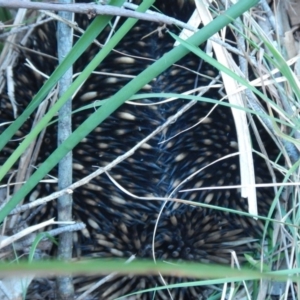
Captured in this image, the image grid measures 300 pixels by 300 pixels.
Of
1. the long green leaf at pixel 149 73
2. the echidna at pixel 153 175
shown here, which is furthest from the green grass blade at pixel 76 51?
the echidna at pixel 153 175

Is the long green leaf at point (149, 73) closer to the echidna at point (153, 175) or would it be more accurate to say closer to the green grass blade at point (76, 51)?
the green grass blade at point (76, 51)

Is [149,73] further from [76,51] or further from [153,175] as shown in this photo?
→ [153,175]

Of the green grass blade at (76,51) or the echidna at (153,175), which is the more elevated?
the green grass blade at (76,51)

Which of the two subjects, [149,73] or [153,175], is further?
[153,175]

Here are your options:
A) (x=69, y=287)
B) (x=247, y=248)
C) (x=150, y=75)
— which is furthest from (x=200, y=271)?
(x=247, y=248)

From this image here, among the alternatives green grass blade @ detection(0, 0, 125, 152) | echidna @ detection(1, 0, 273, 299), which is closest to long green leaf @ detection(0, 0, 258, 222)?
green grass blade @ detection(0, 0, 125, 152)

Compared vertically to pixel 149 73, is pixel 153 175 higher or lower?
lower

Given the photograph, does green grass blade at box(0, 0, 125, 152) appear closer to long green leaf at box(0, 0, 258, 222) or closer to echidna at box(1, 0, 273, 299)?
long green leaf at box(0, 0, 258, 222)

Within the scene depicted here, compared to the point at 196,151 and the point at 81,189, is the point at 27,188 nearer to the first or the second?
the point at 81,189

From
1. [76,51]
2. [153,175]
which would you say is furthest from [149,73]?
[153,175]
